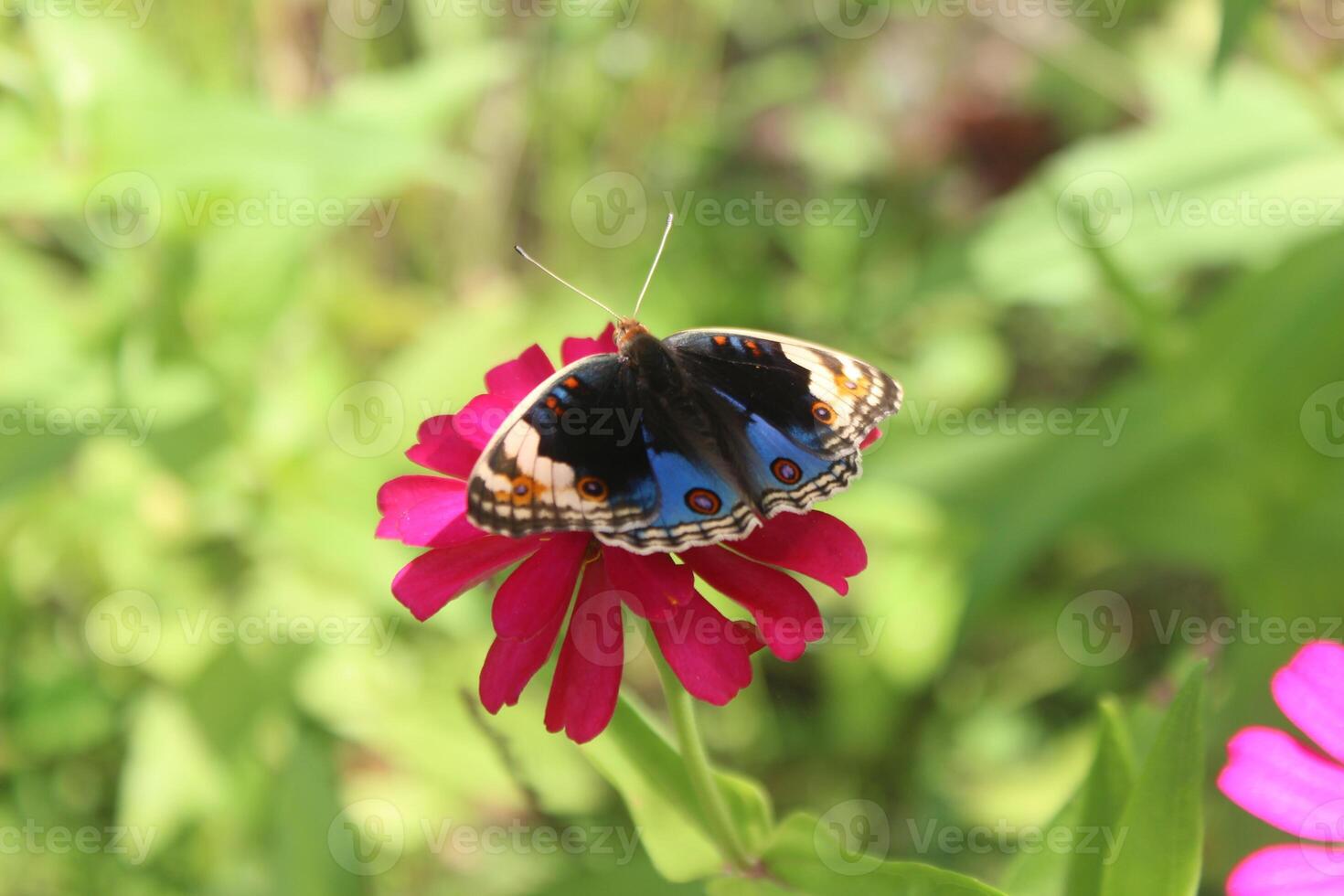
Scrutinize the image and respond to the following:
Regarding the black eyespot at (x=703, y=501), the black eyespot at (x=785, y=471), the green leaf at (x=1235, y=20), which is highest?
the green leaf at (x=1235, y=20)

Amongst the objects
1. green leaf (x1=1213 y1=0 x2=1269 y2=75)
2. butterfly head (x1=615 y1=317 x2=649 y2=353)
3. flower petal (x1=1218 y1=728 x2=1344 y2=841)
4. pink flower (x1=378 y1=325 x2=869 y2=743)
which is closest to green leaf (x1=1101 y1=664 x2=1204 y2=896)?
flower petal (x1=1218 y1=728 x2=1344 y2=841)

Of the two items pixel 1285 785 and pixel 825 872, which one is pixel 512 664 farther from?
pixel 1285 785

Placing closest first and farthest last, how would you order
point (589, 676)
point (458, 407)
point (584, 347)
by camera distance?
point (589, 676) < point (584, 347) < point (458, 407)

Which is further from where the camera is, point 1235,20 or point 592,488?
point 1235,20

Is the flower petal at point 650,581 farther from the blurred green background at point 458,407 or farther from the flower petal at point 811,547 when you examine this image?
the blurred green background at point 458,407

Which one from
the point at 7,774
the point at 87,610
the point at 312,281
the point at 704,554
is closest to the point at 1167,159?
the point at 704,554

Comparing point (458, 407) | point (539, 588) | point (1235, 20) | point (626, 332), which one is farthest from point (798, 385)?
point (458, 407)

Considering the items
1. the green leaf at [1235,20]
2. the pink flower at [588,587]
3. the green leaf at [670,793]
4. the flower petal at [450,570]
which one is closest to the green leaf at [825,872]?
the green leaf at [670,793]
